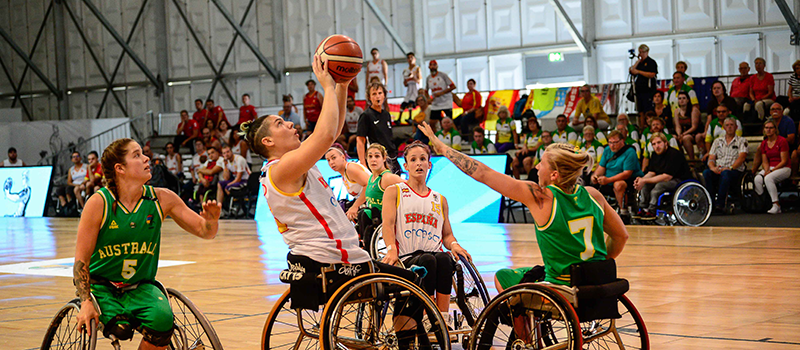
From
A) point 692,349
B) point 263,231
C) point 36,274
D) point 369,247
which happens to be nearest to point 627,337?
point 692,349

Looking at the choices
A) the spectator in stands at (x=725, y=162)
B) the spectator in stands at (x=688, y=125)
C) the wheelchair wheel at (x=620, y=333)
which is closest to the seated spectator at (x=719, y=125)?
the spectator in stands at (x=725, y=162)

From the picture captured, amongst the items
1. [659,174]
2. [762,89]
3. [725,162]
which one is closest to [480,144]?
[659,174]

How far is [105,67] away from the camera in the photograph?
2353cm

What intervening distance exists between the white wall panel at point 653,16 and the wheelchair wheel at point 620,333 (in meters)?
12.1

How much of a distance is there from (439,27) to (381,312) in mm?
15547

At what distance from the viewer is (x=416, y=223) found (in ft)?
14.3

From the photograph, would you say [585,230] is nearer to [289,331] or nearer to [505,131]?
[289,331]

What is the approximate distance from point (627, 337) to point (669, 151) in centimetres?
619

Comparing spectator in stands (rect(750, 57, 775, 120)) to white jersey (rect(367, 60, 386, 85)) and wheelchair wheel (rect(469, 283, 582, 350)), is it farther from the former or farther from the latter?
wheelchair wheel (rect(469, 283, 582, 350))

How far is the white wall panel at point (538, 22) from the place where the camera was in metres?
17.0

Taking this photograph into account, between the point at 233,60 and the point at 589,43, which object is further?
the point at 233,60

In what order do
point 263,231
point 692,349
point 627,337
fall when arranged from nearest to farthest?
1. point 692,349
2. point 627,337
3. point 263,231

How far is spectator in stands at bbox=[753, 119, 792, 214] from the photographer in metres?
10.4

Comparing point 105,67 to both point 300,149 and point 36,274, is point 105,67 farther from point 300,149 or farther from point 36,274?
point 300,149
